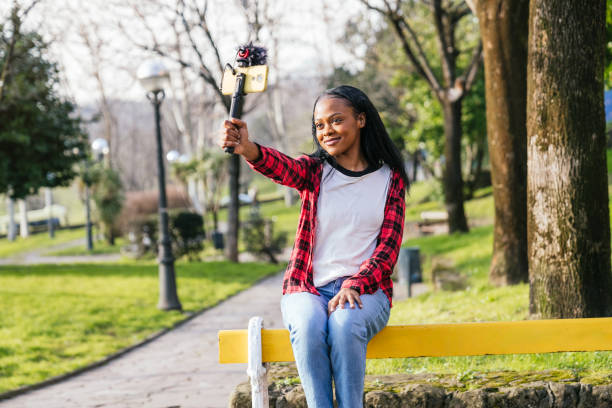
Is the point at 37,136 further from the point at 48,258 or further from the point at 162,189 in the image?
the point at 48,258

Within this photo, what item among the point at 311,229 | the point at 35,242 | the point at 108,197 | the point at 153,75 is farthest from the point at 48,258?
the point at 311,229

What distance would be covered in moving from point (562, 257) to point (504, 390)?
4.78 feet

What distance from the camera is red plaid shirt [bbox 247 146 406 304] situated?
9.83 feet

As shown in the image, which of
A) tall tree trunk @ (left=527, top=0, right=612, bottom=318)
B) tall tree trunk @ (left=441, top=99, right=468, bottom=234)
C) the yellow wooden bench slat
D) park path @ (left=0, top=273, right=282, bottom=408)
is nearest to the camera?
the yellow wooden bench slat

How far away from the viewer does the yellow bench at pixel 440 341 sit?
3043mm

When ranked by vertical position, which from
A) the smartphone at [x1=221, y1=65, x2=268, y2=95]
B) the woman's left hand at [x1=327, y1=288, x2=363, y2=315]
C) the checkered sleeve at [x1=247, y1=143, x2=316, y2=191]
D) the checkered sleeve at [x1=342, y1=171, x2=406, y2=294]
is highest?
the smartphone at [x1=221, y1=65, x2=268, y2=95]

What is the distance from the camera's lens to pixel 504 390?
132 inches

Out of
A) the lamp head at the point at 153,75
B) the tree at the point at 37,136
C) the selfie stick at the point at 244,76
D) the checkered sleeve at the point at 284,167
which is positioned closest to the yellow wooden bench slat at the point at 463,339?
the checkered sleeve at the point at 284,167

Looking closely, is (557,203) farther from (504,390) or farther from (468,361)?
(504,390)

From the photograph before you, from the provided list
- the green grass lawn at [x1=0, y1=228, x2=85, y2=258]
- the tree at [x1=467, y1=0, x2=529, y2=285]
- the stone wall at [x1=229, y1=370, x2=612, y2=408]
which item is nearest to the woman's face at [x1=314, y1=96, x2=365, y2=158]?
the stone wall at [x1=229, y1=370, x2=612, y2=408]

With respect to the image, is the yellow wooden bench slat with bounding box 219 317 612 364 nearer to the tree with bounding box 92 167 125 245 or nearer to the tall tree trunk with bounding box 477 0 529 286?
the tall tree trunk with bounding box 477 0 529 286

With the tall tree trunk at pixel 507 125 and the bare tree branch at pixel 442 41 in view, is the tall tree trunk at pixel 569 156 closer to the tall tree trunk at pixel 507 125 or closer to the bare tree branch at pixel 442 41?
the tall tree trunk at pixel 507 125

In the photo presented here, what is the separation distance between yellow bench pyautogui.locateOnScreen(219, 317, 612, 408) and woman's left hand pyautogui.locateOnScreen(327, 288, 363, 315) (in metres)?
Answer: 0.28

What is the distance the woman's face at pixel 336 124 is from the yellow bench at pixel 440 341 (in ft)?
2.97
